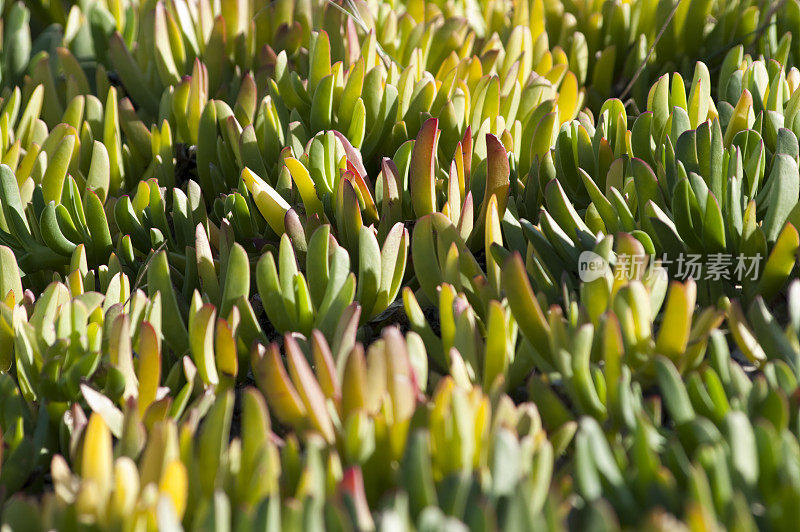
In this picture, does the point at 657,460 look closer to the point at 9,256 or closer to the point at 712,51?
the point at 9,256

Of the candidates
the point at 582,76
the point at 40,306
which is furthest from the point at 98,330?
the point at 582,76

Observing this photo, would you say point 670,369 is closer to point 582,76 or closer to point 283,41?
point 582,76

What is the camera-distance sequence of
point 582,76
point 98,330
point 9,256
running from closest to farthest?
point 98,330, point 9,256, point 582,76

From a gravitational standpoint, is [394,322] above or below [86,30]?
below

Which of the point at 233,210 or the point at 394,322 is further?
the point at 233,210

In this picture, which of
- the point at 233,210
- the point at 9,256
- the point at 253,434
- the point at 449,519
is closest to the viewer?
the point at 449,519

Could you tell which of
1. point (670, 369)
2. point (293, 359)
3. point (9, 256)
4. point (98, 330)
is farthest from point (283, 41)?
point (670, 369)
